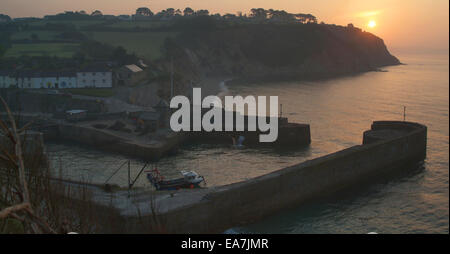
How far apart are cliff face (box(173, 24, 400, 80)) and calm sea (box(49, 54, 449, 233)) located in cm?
3011

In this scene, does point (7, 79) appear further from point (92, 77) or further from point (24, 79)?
point (92, 77)

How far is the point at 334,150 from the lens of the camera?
24.8m

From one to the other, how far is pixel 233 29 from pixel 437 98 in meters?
44.8

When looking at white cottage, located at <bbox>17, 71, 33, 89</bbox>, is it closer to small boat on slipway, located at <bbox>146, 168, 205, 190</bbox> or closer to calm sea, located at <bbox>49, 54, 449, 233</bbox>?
calm sea, located at <bbox>49, 54, 449, 233</bbox>

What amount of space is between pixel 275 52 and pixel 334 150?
179 feet

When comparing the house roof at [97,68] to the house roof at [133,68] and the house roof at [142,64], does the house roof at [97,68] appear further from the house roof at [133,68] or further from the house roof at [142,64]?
the house roof at [142,64]

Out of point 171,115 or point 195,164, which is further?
point 171,115

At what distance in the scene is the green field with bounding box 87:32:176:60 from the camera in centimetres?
5416

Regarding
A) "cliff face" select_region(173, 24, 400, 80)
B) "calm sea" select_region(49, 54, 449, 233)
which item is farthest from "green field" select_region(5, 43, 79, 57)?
"calm sea" select_region(49, 54, 449, 233)

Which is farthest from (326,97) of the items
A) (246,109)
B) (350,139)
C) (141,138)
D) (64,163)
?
(64,163)

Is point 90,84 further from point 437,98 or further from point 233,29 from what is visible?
point 233,29
